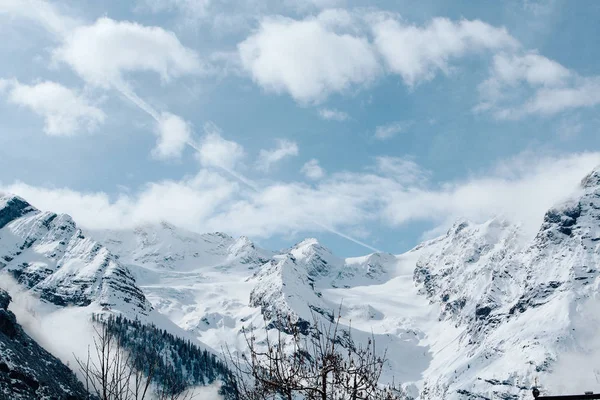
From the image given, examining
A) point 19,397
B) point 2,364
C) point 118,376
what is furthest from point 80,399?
point 2,364

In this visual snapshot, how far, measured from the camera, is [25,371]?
160000 millimetres

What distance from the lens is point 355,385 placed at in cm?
1505

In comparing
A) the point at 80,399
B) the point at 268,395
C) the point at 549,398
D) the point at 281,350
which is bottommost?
the point at 80,399

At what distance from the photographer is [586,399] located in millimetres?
15055

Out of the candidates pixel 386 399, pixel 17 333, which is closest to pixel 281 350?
pixel 386 399

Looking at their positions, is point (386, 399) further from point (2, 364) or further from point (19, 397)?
point (2, 364)

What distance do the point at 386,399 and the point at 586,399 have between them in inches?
203

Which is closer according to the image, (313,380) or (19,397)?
(313,380)

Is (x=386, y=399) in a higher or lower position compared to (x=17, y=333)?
lower

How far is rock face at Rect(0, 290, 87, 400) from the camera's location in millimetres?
142125

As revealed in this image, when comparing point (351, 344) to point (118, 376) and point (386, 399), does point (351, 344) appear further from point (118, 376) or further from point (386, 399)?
point (118, 376)

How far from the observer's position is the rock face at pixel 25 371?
14212 centimetres

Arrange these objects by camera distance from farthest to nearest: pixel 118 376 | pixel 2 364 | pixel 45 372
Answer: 1. pixel 45 372
2. pixel 2 364
3. pixel 118 376

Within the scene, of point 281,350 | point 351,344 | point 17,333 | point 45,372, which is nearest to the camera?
point 351,344
